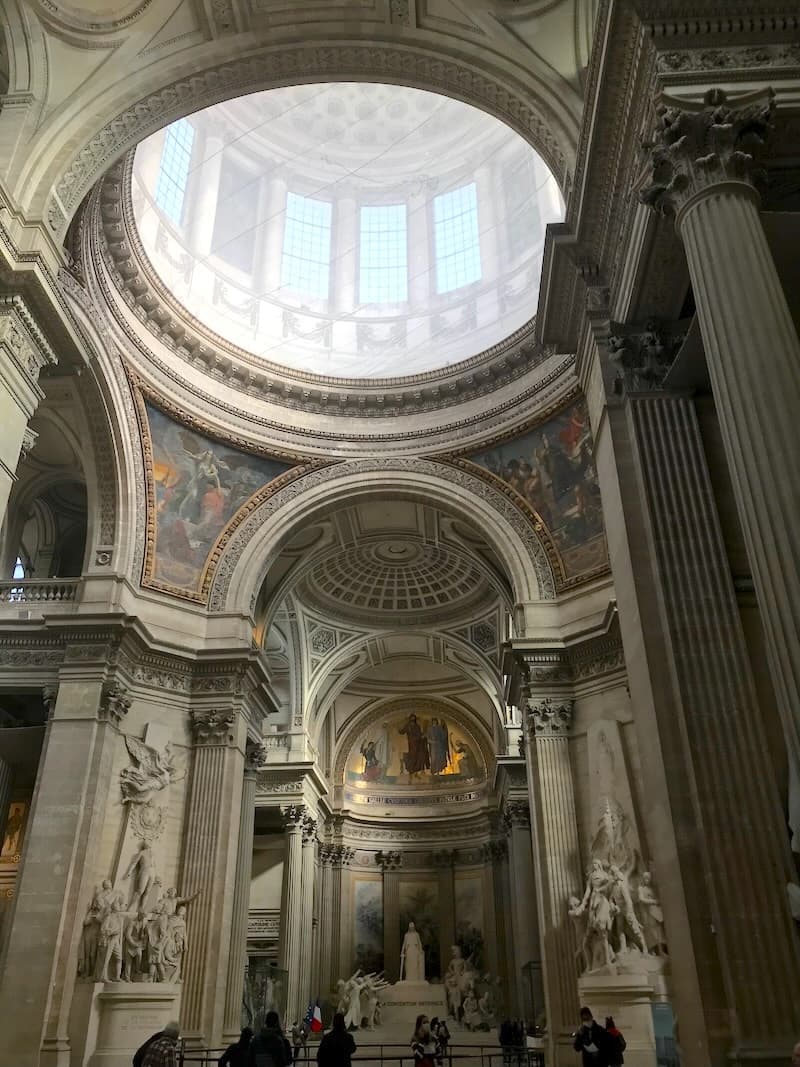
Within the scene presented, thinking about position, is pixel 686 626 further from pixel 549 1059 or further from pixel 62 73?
pixel 549 1059

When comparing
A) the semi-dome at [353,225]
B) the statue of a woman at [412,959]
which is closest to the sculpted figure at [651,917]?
the semi-dome at [353,225]

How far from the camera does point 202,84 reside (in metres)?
9.77

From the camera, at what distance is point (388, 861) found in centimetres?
2853

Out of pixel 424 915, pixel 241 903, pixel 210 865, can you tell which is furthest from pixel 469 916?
pixel 210 865

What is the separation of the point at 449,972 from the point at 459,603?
36.2 feet

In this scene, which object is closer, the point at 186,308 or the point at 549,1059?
the point at 549,1059

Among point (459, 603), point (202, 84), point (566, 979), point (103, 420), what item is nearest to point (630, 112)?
point (202, 84)

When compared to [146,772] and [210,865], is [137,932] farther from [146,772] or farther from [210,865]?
[146,772]

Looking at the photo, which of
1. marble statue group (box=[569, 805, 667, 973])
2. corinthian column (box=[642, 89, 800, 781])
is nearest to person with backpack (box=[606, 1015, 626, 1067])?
marble statue group (box=[569, 805, 667, 973])

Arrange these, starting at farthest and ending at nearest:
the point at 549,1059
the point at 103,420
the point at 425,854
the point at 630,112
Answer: the point at 425,854 < the point at 103,420 < the point at 549,1059 < the point at 630,112

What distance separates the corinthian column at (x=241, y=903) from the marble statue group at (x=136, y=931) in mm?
1782

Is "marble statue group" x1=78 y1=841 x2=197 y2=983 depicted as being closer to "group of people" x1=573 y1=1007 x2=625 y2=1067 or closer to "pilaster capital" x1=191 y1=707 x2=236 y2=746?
"pilaster capital" x1=191 y1=707 x2=236 y2=746

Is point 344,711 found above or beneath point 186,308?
beneath

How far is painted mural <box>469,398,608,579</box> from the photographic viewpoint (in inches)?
653
